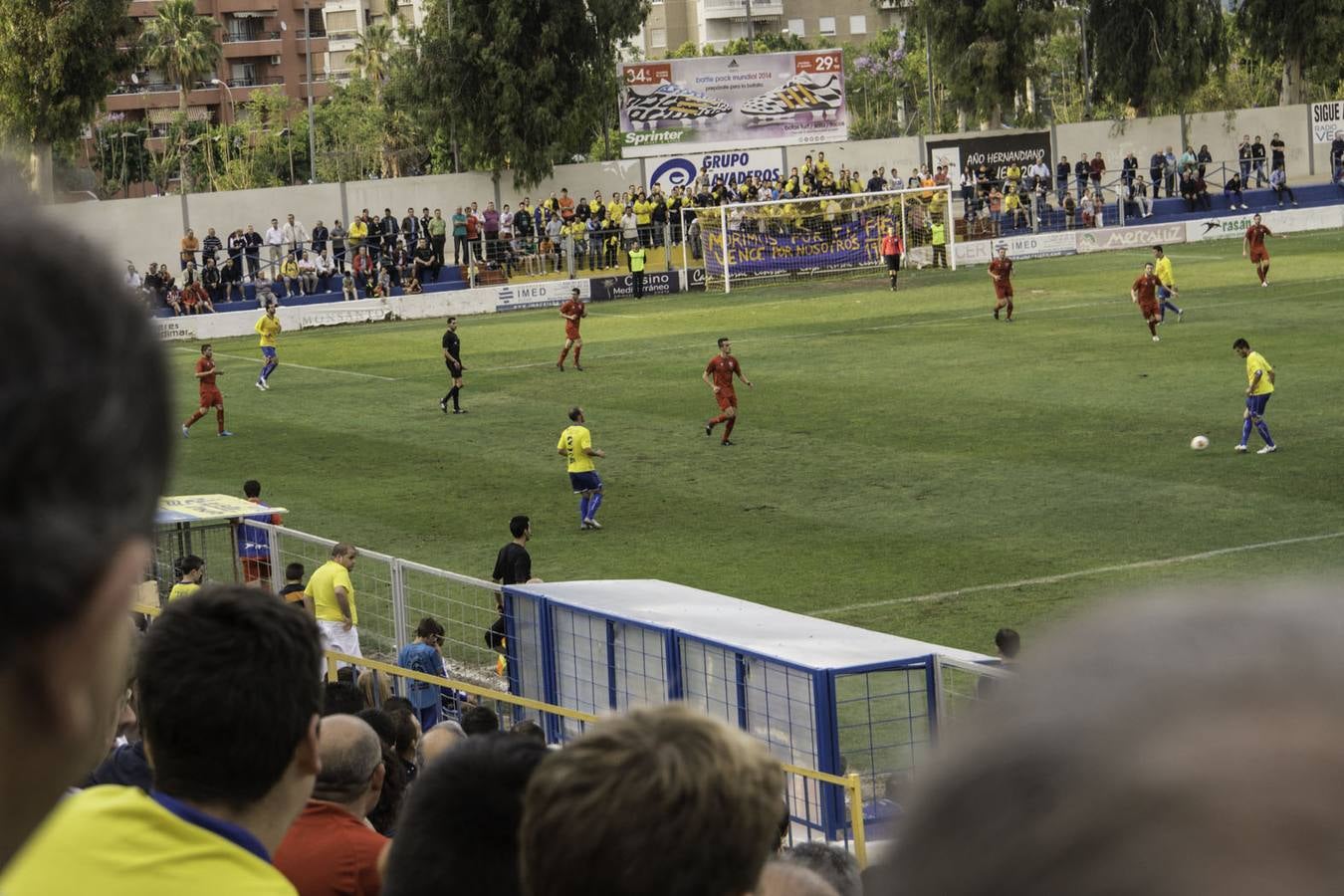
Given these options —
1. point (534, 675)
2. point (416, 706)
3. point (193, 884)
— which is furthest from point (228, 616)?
point (534, 675)

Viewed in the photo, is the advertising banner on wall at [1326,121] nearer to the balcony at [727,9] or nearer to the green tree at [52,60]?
the green tree at [52,60]

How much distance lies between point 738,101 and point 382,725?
5988 cm

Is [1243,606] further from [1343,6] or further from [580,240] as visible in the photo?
[1343,6]

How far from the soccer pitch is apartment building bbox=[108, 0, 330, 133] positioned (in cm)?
7672

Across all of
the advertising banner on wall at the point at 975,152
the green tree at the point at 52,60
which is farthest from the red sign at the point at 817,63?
the green tree at the point at 52,60

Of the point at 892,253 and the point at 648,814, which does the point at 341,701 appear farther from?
the point at 892,253

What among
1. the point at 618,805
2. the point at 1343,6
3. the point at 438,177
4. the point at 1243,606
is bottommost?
the point at 618,805

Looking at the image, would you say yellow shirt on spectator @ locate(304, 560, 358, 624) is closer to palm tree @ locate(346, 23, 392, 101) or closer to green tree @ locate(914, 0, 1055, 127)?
green tree @ locate(914, 0, 1055, 127)

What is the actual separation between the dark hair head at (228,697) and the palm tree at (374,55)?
108624mm

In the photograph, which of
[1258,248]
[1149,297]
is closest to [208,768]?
[1149,297]

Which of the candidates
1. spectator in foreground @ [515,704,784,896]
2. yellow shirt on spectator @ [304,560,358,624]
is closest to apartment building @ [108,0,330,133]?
yellow shirt on spectator @ [304,560,358,624]

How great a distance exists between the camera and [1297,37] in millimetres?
68812

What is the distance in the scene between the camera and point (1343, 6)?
66688mm

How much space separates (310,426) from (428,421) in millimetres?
2138
